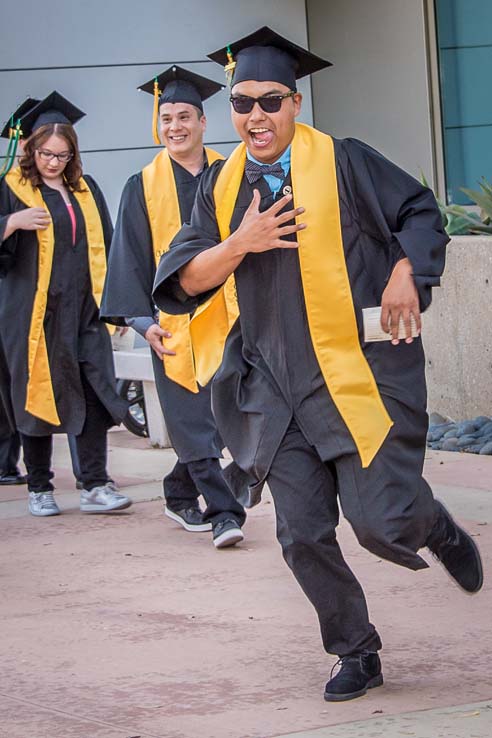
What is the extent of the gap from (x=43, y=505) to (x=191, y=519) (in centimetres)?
97

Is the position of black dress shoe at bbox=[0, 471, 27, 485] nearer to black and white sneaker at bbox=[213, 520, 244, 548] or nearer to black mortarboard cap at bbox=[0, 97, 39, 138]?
black mortarboard cap at bbox=[0, 97, 39, 138]

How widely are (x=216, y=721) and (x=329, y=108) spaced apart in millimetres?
10056

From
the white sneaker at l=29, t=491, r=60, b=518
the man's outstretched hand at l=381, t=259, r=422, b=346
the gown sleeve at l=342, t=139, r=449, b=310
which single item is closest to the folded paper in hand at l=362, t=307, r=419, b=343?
the man's outstretched hand at l=381, t=259, r=422, b=346

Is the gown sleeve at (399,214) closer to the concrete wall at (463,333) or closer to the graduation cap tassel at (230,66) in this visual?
the graduation cap tassel at (230,66)

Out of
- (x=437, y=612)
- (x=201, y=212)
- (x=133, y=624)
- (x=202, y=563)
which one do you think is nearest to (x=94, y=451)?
(x=202, y=563)

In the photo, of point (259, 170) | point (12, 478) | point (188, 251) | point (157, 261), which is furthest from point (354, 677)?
point (12, 478)

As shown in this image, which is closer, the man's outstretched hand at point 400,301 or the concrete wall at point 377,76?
the man's outstretched hand at point 400,301

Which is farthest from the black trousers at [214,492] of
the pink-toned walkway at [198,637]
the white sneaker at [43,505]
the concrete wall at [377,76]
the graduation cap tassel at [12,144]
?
the concrete wall at [377,76]

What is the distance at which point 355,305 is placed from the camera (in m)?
4.43

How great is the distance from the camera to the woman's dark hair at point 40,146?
7.58m

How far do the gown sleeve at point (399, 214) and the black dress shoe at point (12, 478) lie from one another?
476 centimetres

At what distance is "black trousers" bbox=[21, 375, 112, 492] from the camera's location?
785 cm

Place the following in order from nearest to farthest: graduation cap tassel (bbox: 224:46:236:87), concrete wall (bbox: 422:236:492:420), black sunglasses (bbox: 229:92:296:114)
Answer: black sunglasses (bbox: 229:92:296:114), graduation cap tassel (bbox: 224:46:236:87), concrete wall (bbox: 422:236:492:420)

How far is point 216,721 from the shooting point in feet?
14.2
